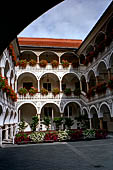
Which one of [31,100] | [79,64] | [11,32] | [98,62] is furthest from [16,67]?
[11,32]

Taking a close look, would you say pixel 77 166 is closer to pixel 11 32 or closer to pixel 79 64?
pixel 11 32

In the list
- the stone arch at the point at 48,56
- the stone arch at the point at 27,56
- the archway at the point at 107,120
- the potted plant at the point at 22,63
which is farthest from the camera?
the stone arch at the point at 48,56

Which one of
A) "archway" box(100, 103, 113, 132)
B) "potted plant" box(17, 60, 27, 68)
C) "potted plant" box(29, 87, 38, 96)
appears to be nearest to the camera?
"archway" box(100, 103, 113, 132)

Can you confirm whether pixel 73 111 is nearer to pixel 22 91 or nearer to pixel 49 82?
pixel 49 82

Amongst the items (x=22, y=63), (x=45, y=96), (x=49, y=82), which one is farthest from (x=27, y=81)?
(x=45, y=96)

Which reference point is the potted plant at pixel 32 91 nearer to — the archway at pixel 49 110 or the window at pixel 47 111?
the archway at pixel 49 110

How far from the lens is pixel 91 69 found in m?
20.9

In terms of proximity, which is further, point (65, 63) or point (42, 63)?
point (65, 63)

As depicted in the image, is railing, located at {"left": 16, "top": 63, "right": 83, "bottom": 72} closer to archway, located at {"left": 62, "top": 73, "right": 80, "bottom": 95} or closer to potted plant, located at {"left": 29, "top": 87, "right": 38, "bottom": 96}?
archway, located at {"left": 62, "top": 73, "right": 80, "bottom": 95}

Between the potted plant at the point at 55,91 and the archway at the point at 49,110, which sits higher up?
the potted plant at the point at 55,91

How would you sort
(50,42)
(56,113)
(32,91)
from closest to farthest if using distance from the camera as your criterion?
(32,91), (56,113), (50,42)

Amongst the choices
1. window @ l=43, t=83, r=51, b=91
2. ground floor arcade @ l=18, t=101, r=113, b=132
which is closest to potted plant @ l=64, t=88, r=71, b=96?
ground floor arcade @ l=18, t=101, r=113, b=132

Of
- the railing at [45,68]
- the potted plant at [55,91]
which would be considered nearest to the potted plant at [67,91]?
the potted plant at [55,91]

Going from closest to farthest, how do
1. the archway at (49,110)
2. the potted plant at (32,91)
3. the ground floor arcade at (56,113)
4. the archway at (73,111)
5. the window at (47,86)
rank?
the potted plant at (32,91) → the ground floor arcade at (56,113) → the archway at (49,110) → the archway at (73,111) → the window at (47,86)
